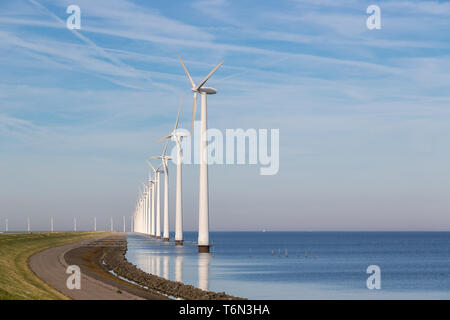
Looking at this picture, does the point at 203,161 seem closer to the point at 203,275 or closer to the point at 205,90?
the point at 205,90

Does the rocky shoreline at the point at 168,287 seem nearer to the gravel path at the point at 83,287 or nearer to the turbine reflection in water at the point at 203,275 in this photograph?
the turbine reflection in water at the point at 203,275

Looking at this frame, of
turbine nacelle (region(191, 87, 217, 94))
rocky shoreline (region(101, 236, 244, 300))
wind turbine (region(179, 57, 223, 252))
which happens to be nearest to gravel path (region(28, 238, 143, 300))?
rocky shoreline (region(101, 236, 244, 300))

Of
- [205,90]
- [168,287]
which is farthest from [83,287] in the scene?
[205,90]

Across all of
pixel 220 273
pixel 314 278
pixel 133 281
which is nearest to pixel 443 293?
pixel 314 278

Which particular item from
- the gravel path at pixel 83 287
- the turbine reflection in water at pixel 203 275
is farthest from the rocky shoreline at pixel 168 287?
the gravel path at pixel 83 287

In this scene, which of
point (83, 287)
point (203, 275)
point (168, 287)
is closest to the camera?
point (83, 287)

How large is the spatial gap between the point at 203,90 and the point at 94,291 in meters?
68.5
